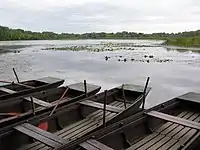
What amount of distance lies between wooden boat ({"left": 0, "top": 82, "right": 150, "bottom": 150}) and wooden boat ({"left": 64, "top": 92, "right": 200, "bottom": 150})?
0.35 m

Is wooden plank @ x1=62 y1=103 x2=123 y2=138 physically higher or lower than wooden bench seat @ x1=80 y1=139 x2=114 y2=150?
lower

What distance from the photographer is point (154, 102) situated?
10.0 metres

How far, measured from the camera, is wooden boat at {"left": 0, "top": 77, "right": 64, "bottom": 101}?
7272 millimetres

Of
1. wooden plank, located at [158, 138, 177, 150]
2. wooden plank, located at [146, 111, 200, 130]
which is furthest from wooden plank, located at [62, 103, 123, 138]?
wooden plank, located at [158, 138, 177, 150]

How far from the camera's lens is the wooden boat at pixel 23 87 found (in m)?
7.27

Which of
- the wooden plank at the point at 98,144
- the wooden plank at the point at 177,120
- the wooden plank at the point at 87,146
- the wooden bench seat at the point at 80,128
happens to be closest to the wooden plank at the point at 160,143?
the wooden plank at the point at 177,120

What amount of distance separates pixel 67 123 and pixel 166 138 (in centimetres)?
227

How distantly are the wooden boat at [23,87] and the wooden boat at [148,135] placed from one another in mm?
3536

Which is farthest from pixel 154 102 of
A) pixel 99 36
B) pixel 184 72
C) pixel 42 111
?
pixel 99 36

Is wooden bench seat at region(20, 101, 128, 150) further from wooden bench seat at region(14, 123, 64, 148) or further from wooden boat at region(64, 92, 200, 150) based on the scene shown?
wooden boat at region(64, 92, 200, 150)

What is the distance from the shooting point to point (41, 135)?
15.1 feet

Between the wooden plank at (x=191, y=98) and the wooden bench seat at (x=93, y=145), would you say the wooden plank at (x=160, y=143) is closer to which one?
the wooden bench seat at (x=93, y=145)

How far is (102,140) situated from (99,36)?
121612mm

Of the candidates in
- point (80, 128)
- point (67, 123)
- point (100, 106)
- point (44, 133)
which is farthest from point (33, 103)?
point (44, 133)
